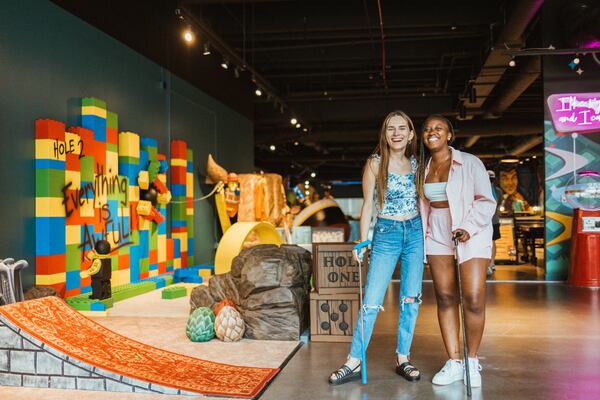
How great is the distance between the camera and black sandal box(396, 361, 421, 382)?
3.38m

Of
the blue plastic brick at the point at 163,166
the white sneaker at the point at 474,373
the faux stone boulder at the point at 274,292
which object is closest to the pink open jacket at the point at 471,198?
the white sneaker at the point at 474,373

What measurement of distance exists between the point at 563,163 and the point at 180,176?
220 inches

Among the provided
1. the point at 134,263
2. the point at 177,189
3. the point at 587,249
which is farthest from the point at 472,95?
the point at 134,263

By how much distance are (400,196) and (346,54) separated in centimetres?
847

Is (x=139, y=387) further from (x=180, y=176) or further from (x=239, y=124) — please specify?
(x=239, y=124)

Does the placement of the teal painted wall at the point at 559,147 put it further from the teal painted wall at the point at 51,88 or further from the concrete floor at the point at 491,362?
the teal painted wall at the point at 51,88

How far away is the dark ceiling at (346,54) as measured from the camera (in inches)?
330

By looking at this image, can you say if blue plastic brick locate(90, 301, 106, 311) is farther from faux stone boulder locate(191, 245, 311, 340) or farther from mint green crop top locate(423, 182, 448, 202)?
mint green crop top locate(423, 182, 448, 202)

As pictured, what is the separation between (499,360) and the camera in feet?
12.6

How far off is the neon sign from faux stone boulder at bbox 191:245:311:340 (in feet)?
15.5

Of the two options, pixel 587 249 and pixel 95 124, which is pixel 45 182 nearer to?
pixel 95 124

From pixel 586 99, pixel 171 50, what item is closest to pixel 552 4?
pixel 586 99

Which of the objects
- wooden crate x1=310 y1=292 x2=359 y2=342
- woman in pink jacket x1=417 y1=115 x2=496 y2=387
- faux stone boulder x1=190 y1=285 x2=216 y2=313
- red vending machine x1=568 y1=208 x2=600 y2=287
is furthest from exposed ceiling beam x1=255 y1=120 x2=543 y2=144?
woman in pink jacket x1=417 y1=115 x2=496 y2=387

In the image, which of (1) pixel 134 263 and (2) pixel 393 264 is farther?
(1) pixel 134 263
